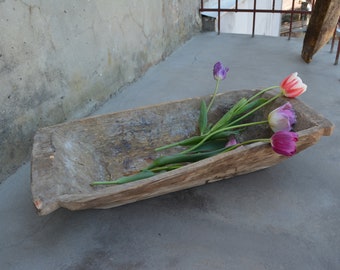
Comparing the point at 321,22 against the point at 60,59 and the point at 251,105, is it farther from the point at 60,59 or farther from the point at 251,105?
the point at 60,59

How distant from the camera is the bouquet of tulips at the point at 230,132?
932mm

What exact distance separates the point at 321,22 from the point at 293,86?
100cm

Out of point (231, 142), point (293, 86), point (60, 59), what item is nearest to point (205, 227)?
point (231, 142)

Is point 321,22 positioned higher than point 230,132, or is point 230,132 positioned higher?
point 321,22

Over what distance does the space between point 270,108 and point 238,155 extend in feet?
1.08

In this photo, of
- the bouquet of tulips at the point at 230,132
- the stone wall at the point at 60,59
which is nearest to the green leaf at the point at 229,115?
the bouquet of tulips at the point at 230,132

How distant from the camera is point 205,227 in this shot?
100cm

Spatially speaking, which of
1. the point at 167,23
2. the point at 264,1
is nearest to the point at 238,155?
the point at 167,23

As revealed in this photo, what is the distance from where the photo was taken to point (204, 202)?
1090 mm

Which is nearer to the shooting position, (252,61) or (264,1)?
(252,61)

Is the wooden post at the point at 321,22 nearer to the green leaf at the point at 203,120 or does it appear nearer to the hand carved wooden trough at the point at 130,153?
the hand carved wooden trough at the point at 130,153

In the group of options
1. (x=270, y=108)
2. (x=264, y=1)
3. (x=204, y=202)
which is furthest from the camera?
(x=264, y=1)

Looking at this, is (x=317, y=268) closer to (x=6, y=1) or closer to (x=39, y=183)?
(x=39, y=183)

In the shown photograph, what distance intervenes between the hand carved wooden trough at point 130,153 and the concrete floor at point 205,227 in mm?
91
